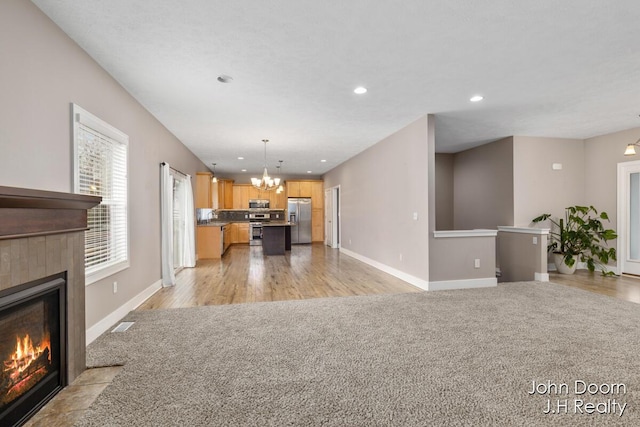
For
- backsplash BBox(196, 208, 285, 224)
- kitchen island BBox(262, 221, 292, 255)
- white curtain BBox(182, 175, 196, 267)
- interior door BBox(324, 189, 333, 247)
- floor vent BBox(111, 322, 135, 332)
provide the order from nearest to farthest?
floor vent BBox(111, 322, 135, 332) < white curtain BBox(182, 175, 196, 267) < kitchen island BBox(262, 221, 292, 255) < interior door BBox(324, 189, 333, 247) < backsplash BBox(196, 208, 285, 224)

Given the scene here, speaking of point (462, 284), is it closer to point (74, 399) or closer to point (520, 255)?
point (520, 255)

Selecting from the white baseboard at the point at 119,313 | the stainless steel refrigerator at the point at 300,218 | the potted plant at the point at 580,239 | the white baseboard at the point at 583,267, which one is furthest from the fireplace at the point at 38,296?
the stainless steel refrigerator at the point at 300,218

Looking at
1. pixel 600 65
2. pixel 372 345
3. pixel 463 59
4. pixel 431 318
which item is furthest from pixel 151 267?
pixel 600 65

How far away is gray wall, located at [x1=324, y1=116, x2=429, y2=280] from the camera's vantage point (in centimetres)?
490

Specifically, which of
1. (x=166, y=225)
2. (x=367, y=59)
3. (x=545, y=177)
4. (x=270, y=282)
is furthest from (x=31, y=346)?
(x=545, y=177)

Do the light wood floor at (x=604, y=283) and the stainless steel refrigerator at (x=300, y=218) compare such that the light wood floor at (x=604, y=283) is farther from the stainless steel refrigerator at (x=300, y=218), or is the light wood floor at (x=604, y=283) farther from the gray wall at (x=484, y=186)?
the stainless steel refrigerator at (x=300, y=218)

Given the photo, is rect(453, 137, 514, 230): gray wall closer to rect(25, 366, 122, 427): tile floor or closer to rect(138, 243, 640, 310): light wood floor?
rect(138, 243, 640, 310): light wood floor

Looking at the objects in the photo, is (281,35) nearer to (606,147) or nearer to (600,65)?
(600,65)

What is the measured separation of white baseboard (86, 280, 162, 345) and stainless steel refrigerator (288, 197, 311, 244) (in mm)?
6677

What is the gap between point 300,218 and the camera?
36.9ft

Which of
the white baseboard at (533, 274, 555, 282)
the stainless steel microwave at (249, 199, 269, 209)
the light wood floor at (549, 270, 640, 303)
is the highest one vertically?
the stainless steel microwave at (249, 199, 269, 209)

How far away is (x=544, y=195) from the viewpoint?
612cm

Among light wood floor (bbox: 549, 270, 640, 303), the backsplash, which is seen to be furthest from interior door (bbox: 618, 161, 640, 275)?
the backsplash

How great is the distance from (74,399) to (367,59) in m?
3.52
